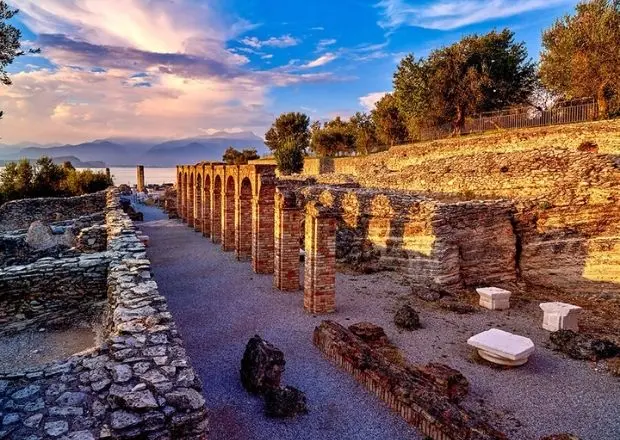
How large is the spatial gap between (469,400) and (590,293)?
911 centimetres

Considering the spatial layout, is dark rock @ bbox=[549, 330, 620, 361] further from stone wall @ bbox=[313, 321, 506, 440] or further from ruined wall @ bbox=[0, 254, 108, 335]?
ruined wall @ bbox=[0, 254, 108, 335]

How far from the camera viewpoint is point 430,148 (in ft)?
96.8

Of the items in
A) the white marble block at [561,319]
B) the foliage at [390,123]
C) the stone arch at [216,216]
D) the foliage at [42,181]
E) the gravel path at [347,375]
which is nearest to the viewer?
the gravel path at [347,375]

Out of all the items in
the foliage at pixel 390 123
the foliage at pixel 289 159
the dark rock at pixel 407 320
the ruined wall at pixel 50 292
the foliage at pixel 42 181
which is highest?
the foliage at pixel 390 123

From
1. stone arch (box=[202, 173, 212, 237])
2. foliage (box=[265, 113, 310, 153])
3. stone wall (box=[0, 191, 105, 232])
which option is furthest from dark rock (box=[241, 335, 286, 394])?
foliage (box=[265, 113, 310, 153])

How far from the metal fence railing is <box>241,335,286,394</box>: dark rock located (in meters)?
26.6

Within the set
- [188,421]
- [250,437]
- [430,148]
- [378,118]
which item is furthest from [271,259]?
[378,118]

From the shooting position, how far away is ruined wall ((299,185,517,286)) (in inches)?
517

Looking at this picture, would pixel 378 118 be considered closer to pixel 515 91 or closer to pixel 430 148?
pixel 515 91

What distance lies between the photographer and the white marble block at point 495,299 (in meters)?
11.4

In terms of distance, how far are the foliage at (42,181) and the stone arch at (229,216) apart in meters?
25.5

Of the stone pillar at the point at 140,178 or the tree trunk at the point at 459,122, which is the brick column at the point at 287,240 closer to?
the tree trunk at the point at 459,122

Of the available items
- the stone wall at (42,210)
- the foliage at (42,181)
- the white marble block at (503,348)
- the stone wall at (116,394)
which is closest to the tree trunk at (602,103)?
the white marble block at (503,348)

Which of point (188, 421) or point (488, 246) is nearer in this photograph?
point (188, 421)
